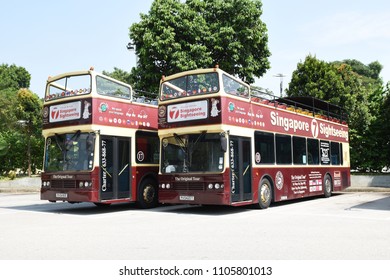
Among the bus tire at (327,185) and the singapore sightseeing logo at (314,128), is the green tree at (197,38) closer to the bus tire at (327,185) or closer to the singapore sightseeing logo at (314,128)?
the singapore sightseeing logo at (314,128)

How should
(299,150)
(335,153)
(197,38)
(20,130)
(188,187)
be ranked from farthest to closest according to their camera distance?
(20,130) → (197,38) → (335,153) → (299,150) → (188,187)

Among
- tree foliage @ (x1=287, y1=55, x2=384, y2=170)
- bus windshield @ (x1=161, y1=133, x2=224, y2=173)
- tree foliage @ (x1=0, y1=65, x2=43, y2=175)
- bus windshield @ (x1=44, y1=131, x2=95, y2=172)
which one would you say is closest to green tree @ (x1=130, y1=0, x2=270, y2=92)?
tree foliage @ (x1=287, y1=55, x2=384, y2=170)

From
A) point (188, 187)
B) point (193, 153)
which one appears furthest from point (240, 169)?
point (188, 187)

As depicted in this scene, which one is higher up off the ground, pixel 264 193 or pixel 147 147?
pixel 147 147

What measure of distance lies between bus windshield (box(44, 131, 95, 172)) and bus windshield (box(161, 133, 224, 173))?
216 centimetres

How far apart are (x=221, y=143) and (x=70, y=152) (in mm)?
4522

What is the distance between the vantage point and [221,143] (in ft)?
40.5

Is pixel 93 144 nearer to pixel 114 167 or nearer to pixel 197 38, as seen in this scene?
pixel 114 167

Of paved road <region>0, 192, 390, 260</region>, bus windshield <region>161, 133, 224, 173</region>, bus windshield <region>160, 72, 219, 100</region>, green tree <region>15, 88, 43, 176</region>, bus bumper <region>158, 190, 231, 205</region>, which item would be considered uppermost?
Result: green tree <region>15, 88, 43, 176</region>

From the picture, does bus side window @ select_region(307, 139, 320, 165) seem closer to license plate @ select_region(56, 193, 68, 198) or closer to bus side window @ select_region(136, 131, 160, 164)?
bus side window @ select_region(136, 131, 160, 164)

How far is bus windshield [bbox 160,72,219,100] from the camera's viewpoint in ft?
42.5

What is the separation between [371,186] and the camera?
82.0ft

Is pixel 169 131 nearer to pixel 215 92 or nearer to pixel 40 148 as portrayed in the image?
pixel 215 92

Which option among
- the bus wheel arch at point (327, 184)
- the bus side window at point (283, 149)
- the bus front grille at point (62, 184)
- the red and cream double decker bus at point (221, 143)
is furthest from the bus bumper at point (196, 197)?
the bus wheel arch at point (327, 184)
